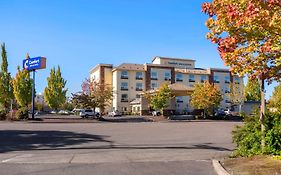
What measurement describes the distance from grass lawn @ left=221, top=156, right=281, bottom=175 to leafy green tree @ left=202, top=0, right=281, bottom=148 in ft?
3.65

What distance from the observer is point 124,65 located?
3410 inches

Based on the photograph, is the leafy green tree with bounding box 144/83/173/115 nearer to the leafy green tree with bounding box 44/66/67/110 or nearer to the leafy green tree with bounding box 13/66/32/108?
the leafy green tree with bounding box 13/66/32/108

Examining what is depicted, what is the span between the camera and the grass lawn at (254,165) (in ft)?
30.5

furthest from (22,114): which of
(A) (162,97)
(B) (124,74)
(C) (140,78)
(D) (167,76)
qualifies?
(D) (167,76)

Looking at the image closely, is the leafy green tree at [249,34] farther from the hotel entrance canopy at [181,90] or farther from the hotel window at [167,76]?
the hotel window at [167,76]

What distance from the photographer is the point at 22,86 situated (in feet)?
193

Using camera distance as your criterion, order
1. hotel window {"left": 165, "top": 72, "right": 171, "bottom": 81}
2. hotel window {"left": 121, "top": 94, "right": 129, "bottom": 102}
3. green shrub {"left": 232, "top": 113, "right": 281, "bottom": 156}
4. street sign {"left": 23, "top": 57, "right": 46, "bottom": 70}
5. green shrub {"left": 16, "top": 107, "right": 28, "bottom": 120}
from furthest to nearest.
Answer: hotel window {"left": 165, "top": 72, "right": 171, "bottom": 81} → hotel window {"left": 121, "top": 94, "right": 129, "bottom": 102} → street sign {"left": 23, "top": 57, "right": 46, "bottom": 70} → green shrub {"left": 16, "top": 107, "right": 28, "bottom": 120} → green shrub {"left": 232, "top": 113, "right": 281, "bottom": 156}

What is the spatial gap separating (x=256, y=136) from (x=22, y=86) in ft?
170

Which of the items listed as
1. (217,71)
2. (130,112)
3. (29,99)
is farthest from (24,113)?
(217,71)

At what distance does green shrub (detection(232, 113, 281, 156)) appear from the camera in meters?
11.5

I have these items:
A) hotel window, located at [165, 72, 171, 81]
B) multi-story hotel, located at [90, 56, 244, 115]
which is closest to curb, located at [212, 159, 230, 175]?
multi-story hotel, located at [90, 56, 244, 115]

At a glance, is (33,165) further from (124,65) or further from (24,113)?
(124,65)

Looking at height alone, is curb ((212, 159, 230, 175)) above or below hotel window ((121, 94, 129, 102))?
below

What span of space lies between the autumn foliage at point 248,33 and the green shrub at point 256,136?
56.0 inches
